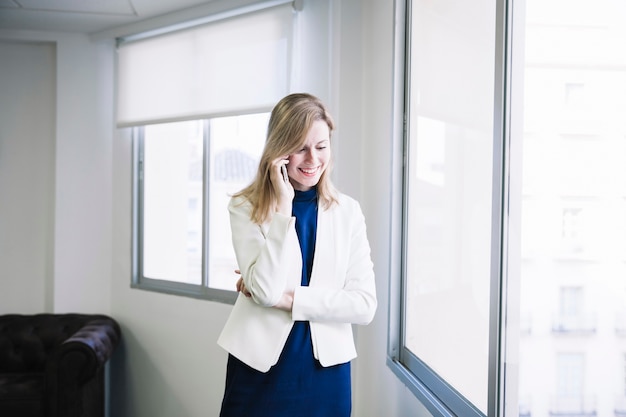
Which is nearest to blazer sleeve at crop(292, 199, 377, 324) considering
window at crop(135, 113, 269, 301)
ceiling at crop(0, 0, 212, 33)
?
window at crop(135, 113, 269, 301)

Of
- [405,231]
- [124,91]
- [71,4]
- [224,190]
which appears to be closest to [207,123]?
[224,190]

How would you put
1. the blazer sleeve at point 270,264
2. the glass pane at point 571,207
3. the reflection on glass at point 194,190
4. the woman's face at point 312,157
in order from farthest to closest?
the reflection on glass at point 194,190
the woman's face at point 312,157
the blazer sleeve at point 270,264
the glass pane at point 571,207

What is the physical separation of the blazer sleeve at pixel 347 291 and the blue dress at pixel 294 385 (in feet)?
0.25

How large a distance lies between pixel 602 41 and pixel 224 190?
257 centimetres

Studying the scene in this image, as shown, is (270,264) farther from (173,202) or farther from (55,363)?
(173,202)

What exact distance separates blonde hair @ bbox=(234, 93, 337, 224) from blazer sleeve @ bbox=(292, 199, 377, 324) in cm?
10

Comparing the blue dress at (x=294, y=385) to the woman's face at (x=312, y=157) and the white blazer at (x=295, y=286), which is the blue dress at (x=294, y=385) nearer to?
the white blazer at (x=295, y=286)

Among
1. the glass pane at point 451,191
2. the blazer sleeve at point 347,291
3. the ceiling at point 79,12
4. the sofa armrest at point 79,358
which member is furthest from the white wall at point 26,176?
the blazer sleeve at point 347,291

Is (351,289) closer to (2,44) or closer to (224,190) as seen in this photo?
(224,190)

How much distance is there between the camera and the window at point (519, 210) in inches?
40.2

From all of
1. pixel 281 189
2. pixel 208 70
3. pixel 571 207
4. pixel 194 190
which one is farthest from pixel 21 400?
pixel 571 207

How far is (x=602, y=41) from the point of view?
1.04m

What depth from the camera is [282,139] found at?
1.59 metres

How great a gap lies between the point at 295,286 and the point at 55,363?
6.90ft
